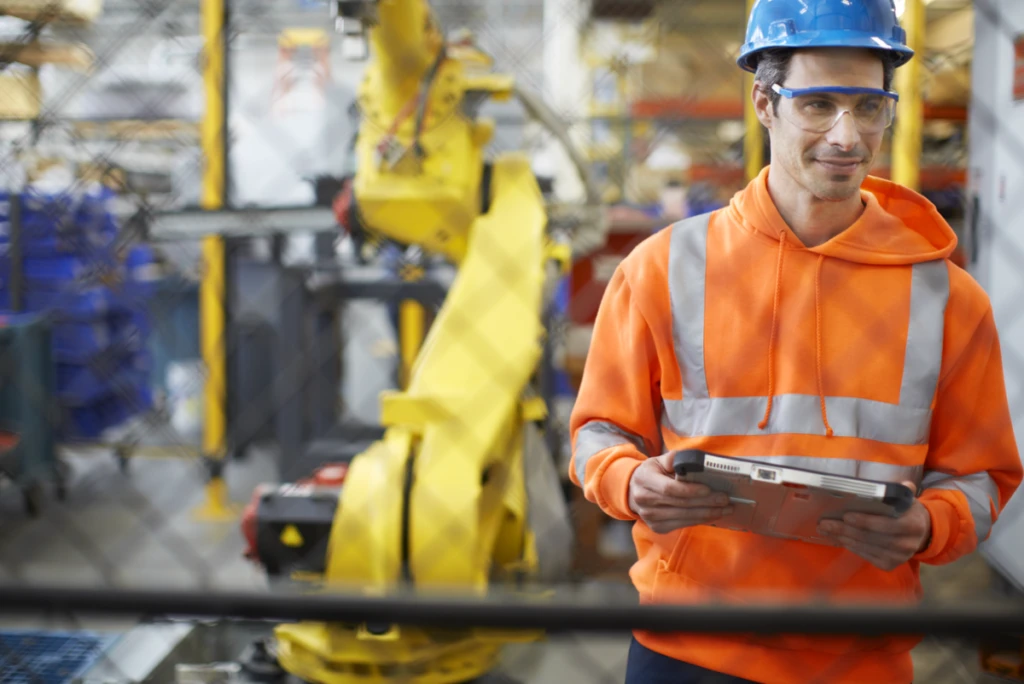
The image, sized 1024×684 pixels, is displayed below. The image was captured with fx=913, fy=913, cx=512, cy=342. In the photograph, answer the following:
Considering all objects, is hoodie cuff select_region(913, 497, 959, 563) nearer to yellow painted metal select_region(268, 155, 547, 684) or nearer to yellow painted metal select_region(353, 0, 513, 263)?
yellow painted metal select_region(268, 155, 547, 684)

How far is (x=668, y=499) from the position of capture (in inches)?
45.1

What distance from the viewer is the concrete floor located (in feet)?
9.30

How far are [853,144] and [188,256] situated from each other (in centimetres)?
666

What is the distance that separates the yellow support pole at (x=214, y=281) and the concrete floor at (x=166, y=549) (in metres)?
0.19

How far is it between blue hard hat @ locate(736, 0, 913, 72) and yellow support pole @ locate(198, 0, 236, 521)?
12.5ft

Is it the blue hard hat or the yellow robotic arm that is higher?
the blue hard hat

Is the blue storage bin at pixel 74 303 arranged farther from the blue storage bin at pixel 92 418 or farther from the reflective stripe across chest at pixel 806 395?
the reflective stripe across chest at pixel 806 395

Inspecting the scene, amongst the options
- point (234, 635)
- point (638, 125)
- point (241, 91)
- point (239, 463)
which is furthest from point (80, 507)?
point (241, 91)

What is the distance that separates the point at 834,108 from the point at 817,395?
0.37 meters

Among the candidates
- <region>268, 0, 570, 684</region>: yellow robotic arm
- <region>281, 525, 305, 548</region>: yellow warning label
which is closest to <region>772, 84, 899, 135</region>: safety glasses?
<region>268, 0, 570, 684</region>: yellow robotic arm

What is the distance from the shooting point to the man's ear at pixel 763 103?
1.25 m

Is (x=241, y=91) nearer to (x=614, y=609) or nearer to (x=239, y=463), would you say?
(x=239, y=463)

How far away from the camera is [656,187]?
23.1 ft

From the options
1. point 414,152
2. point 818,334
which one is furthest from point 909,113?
point 818,334
